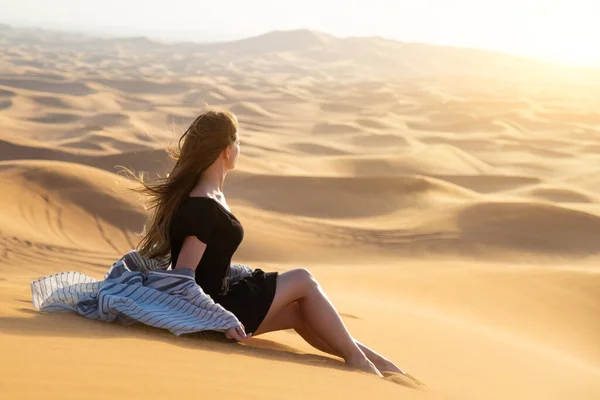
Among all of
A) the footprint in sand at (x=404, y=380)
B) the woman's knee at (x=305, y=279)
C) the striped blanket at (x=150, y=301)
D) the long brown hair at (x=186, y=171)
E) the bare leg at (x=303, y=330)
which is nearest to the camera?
the striped blanket at (x=150, y=301)

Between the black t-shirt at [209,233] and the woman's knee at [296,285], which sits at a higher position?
the black t-shirt at [209,233]

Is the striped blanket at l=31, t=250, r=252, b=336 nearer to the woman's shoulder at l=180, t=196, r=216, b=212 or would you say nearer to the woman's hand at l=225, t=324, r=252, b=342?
Result: the woman's hand at l=225, t=324, r=252, b=342

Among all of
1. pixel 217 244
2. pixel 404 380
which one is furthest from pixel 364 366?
pixel 217 244

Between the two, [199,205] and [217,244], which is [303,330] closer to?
[217,244]

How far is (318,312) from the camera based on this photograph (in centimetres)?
444

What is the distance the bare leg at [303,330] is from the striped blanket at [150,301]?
515 millimetres

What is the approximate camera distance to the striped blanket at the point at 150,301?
4.04 m

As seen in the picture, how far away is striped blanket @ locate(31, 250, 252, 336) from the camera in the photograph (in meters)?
4.04

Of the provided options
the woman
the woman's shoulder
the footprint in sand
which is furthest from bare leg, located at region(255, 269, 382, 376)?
the woman's shoulder

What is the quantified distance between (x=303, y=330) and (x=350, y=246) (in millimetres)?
8034

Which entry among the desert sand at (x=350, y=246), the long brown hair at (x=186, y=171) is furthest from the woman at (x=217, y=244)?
the desert sand at (x=350, y=246)

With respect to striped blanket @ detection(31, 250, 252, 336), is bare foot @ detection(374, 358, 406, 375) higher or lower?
lower

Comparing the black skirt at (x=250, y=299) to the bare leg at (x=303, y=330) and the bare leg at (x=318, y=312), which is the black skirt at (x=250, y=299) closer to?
the bare leg at (x=318, y=312)

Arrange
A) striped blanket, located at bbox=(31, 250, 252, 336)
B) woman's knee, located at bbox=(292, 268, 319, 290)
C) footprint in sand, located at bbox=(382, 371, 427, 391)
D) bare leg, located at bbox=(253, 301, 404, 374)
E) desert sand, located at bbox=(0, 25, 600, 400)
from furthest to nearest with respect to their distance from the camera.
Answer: bare leg, located at bbox=(253, 301, 404, 374), woman's knee, located at bbox=(292, 268, 319, 290), footprint in sand, located at bbox=(382, 371, 427, 391), striped blanket, located at bbox=(31, 250, 252, 336), desert sand, located at bbox=(0, 25, 600, 400)
